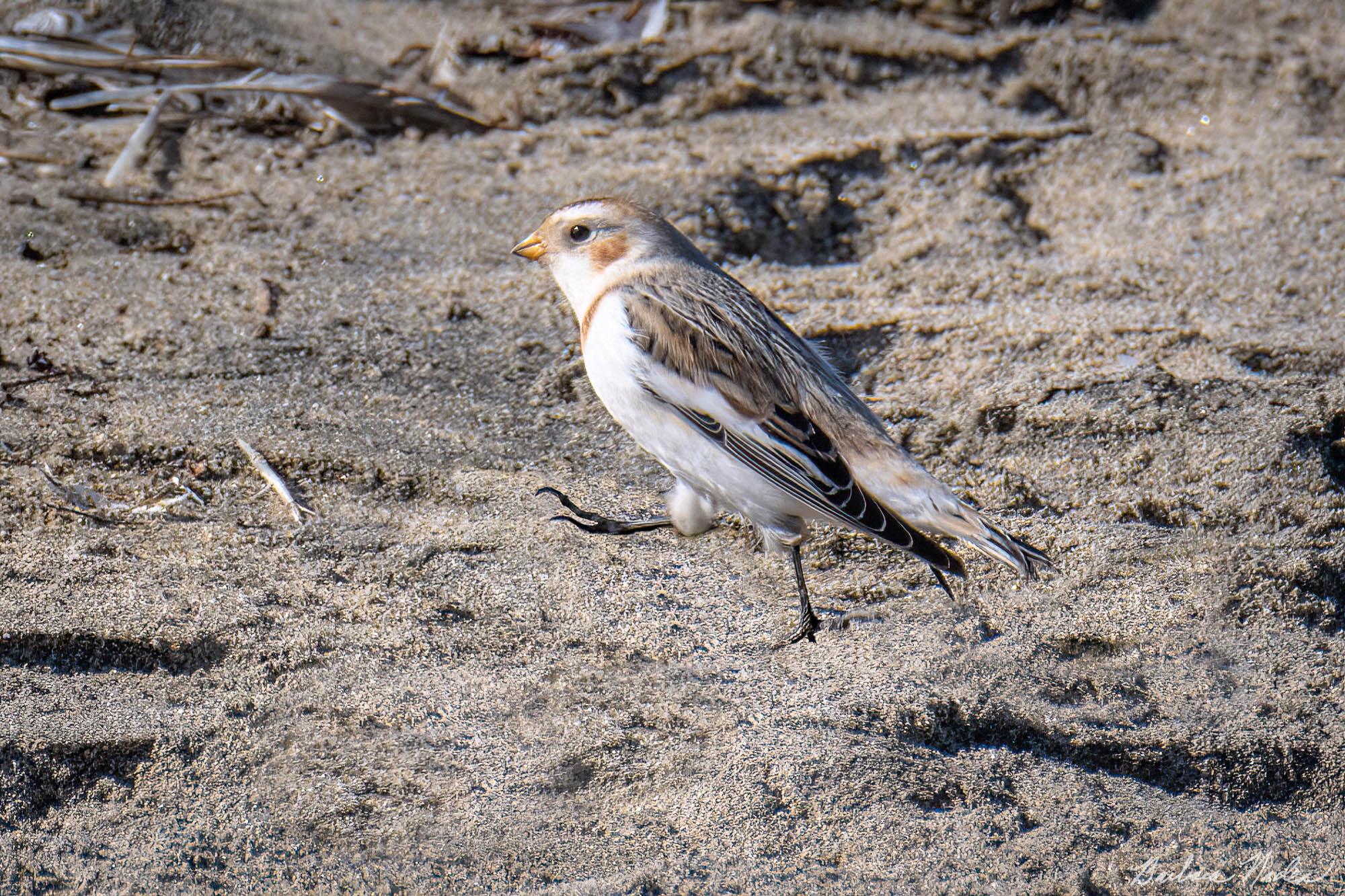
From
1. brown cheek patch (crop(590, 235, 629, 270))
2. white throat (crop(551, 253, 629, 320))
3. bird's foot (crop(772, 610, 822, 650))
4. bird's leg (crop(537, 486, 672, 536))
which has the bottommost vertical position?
bird's leg (crop(537, 486, 672, 536))

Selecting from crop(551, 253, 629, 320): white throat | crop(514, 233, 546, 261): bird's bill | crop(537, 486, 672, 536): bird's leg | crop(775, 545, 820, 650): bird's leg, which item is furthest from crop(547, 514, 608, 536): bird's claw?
crop(514, 233, 546, 261): bird's bill

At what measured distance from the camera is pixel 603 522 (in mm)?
3297

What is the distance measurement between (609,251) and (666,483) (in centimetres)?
75

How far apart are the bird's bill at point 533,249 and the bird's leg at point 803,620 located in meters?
1.40

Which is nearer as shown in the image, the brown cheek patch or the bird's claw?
the bird's claw

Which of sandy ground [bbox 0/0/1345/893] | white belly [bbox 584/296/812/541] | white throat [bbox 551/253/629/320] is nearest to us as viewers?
sandy ground [bbox 0/0/1345/893]

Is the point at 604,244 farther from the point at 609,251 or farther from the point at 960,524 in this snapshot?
the point at 960,524

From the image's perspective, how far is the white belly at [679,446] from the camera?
3160mm

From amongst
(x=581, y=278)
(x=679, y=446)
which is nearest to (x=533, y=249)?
(x=581, y=278)

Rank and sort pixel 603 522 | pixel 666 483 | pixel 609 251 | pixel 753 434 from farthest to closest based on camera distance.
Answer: pixel 609 251, pixel 666 483, pixel 603 522, pixel 753 434

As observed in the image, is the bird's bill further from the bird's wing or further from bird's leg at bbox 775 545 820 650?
bird's leg at bbox 775 545 820 650

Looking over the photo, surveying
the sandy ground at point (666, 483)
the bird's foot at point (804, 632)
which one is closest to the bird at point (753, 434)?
the bird's foot at point (804, 632)

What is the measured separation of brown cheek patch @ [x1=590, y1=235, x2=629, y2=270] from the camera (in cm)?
372

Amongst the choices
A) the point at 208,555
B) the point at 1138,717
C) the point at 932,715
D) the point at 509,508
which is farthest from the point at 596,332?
the point at 1138,717
